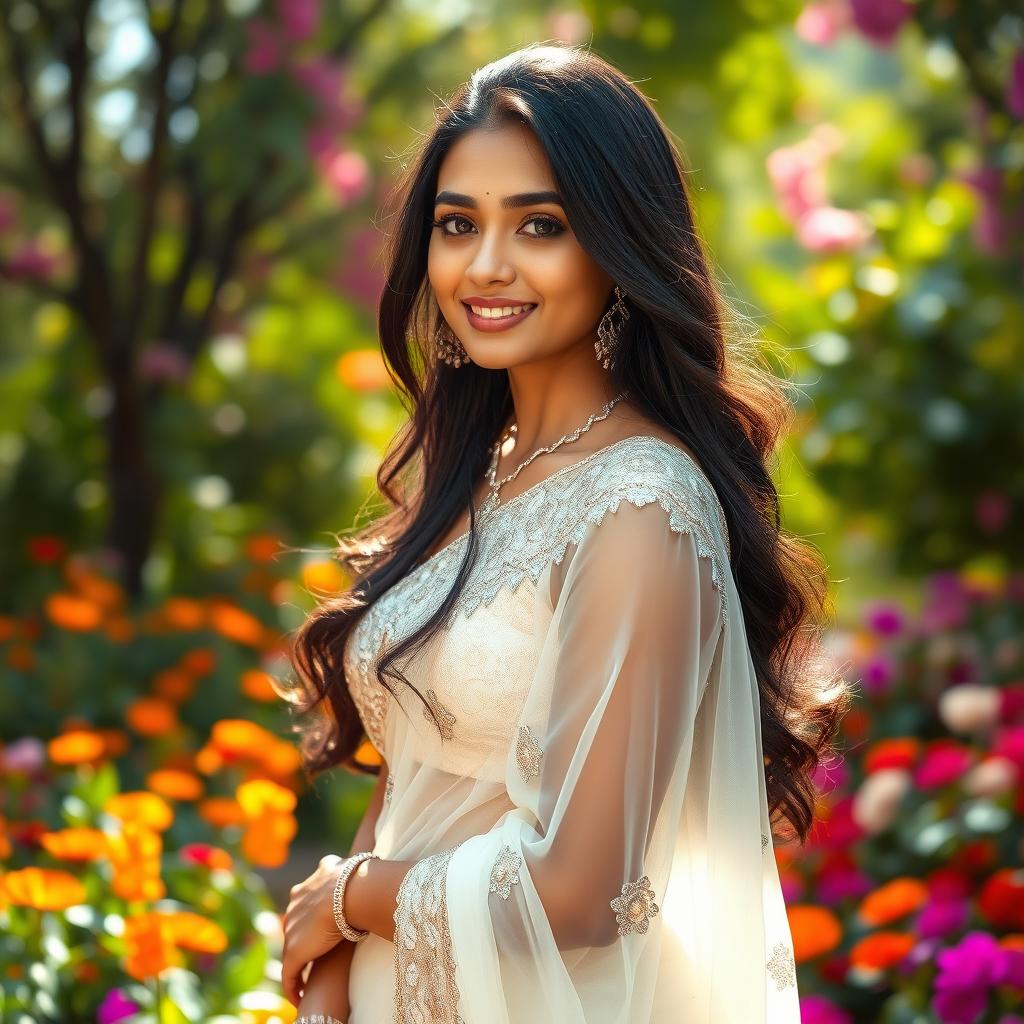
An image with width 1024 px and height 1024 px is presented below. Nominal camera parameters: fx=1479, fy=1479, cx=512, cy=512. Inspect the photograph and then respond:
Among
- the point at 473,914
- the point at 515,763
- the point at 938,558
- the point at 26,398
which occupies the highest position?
the point at 26,398

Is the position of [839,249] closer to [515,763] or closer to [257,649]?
[257,649]

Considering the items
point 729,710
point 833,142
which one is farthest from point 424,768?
point 833,142

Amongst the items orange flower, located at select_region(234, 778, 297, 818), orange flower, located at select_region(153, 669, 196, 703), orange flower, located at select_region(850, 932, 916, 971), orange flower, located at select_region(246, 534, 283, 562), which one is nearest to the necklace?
orange flower, located at select_region(234, 778, 297, 818)

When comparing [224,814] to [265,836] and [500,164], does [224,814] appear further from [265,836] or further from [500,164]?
[500,164]

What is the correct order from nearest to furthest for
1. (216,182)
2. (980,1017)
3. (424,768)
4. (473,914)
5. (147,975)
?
1. (473,914)
2. (424,768)
3. (147,975)
4. (980,1017)
5. (216,182)

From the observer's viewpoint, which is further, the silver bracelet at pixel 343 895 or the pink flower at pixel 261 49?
the pink flower at pixel 261 49

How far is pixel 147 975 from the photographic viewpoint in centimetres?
231

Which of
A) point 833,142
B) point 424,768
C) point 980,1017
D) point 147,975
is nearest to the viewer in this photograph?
point 424,768

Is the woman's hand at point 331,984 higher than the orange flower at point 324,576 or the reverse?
the reverse

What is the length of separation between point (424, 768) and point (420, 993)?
345 mm

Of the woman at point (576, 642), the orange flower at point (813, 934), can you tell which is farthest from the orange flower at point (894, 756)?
the woman at point (576, 642)

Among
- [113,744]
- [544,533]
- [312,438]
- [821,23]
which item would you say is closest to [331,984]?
[544,533]

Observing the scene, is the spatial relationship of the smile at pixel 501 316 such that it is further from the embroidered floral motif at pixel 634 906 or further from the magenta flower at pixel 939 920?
the magenta flower at pixel 939 920

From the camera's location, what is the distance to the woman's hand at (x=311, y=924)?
6.57 ft
